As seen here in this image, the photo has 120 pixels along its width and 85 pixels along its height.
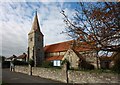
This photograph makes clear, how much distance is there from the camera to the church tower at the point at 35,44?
50094 mm

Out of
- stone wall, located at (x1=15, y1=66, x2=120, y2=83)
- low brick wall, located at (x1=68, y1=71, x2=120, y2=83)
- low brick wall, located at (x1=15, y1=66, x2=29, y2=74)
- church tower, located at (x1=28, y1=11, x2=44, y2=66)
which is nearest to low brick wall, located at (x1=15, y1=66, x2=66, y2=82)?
stone wall, located at (x1=15, y1=66, x2=120, y2=83)

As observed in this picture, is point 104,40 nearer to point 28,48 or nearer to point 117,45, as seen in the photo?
point 117,45

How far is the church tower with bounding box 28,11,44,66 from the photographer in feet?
164

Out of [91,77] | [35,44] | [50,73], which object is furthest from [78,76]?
[35,44]

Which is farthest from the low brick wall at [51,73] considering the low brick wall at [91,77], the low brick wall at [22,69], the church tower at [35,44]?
the church tower at [35,44]

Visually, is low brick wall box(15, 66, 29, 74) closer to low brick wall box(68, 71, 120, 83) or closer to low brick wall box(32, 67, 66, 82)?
low brick wall box(32, 67, 66, 82)

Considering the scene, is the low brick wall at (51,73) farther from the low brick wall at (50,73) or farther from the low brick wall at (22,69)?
the low brick wall at (22,69)

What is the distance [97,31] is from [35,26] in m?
43.9

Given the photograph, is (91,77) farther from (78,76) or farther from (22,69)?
(22,69)

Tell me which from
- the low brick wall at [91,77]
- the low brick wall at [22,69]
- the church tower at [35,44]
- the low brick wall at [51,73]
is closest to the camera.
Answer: the low brick wall at [91,77]

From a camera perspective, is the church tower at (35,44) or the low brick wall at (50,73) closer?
the low brick wall at (50,73)

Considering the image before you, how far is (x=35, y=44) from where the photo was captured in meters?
50.7

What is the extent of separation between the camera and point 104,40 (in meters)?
10.2

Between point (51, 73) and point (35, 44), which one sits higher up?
point (35, 44)
